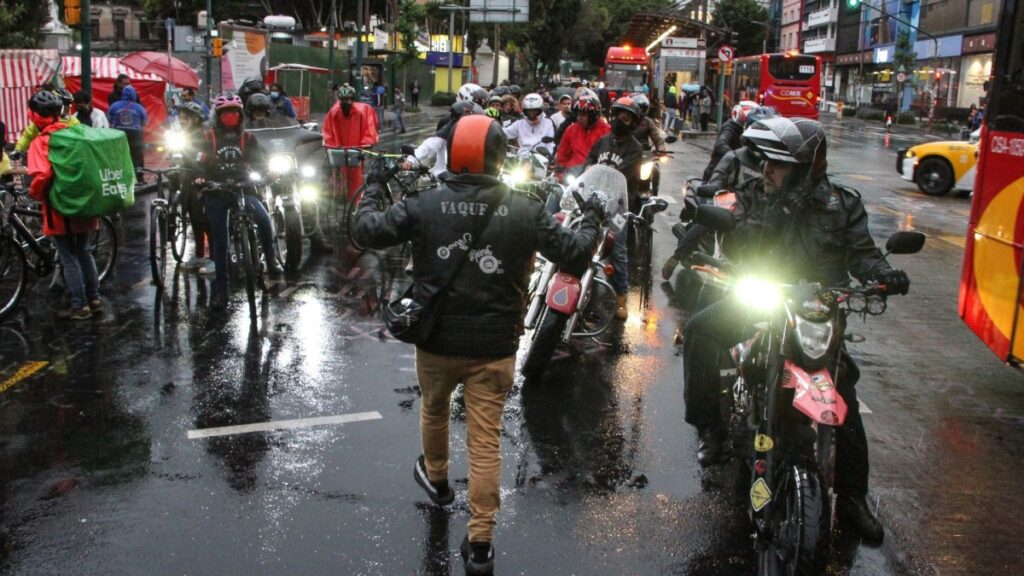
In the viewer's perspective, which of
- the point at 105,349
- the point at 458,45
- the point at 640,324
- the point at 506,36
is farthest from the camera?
the point at 458,45

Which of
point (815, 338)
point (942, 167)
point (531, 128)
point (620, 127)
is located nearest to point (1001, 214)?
point (620, 127)

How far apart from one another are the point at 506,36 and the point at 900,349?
65.3 metres

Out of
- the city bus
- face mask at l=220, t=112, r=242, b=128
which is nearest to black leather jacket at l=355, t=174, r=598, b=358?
the city bus

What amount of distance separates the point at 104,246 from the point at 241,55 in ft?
92.2

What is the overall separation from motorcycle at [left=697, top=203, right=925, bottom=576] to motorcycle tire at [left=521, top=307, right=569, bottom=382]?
2241 mm

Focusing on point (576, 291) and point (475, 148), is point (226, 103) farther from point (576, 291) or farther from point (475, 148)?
point (475, 148)

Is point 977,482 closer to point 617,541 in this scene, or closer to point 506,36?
point 617,541

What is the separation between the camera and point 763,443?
4.05 meters

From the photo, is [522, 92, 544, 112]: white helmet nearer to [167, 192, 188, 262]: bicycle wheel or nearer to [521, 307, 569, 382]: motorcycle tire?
[167, 192, 188, 262]: bicycle wheel

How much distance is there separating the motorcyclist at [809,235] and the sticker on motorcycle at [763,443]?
568 mm

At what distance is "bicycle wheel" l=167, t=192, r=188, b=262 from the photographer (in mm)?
10172

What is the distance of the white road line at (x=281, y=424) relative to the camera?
223 inches

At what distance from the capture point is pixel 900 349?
8.06m

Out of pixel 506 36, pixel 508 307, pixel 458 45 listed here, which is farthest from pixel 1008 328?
pixel 458 45
